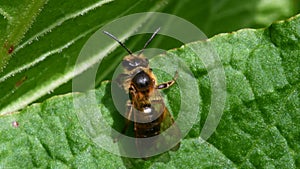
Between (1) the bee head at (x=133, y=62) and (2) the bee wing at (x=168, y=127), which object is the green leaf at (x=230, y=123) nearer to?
(2) the bee wing at (x=168, y=127)

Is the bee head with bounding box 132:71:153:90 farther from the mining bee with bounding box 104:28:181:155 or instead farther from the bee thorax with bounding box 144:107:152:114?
the bee thorax with bounding box 144:107:152:114

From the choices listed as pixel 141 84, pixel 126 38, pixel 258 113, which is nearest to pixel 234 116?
pixel 258 113

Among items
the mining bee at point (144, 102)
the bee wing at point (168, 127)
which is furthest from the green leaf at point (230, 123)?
the mining bee at point (144, 102)

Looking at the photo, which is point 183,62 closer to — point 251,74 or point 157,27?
point 251,74

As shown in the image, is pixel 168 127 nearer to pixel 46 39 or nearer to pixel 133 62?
pixel 133 62

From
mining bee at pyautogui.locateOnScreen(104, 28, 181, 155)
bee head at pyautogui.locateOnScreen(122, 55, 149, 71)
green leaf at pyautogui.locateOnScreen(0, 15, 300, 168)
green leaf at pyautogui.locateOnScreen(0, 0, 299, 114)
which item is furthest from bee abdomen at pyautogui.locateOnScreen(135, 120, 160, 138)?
green leaf at pyautogui.locateOnScreen(0, 0, 299, 114)

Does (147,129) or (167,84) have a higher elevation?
(167,84)

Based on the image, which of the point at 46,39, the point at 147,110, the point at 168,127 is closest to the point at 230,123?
the point at 168,127
